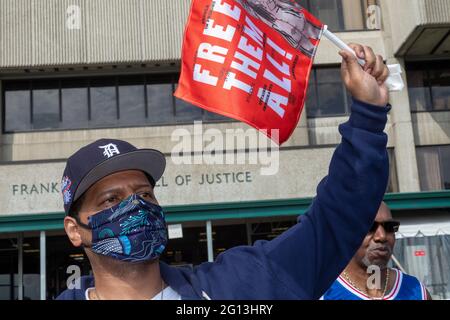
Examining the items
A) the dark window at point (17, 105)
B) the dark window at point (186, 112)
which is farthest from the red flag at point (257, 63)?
the dark window at point (17, 105)

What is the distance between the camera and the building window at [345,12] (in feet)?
Answer: 65.9

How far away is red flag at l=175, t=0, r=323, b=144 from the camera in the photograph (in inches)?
145

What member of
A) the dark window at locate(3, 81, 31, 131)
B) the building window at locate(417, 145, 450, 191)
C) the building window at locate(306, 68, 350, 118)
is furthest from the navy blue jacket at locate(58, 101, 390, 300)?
the dark window at locate(3, 81, 31, 131)

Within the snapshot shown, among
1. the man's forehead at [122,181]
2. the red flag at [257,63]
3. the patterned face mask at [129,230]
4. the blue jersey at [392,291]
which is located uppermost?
the red flag at [257,63]

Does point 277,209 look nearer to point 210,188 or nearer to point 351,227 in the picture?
point 210,188

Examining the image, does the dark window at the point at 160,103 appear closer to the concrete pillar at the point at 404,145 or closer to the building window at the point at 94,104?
the building window at the point at 94,104

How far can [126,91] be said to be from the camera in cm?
1972

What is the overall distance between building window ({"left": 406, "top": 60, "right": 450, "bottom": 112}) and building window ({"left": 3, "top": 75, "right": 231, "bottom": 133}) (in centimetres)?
691

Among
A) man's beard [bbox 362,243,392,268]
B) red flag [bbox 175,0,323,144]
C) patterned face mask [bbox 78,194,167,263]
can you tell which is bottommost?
man's beard [bbox 362,243,392,268]

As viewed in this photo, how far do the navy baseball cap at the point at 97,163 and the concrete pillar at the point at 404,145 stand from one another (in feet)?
55.5

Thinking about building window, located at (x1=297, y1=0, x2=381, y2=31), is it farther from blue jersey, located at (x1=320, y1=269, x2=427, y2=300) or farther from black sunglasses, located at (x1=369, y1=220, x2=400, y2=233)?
blue jersey, located at (x1=320, y1=269, x2=427, y2=300)

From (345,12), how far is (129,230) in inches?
743

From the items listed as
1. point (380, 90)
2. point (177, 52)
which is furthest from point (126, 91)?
point (380, 90)
